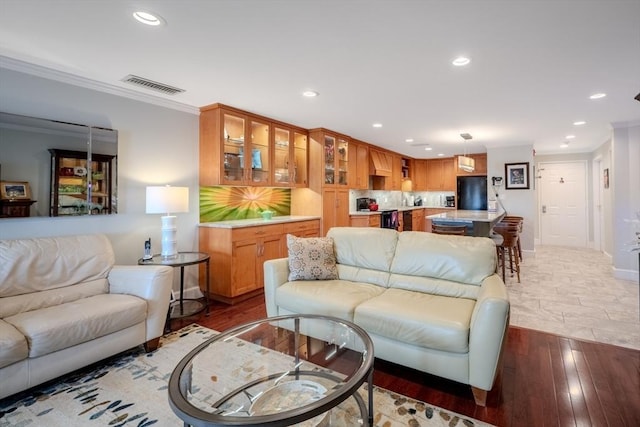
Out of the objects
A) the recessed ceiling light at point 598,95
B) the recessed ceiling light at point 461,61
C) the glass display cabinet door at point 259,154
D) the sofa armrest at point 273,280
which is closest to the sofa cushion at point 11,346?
the sofa armrest at point 273,280

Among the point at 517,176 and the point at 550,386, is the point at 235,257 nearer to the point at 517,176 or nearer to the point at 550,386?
the point at 550,386

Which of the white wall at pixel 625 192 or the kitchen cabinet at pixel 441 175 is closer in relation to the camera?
the white wall at pixel 625 192

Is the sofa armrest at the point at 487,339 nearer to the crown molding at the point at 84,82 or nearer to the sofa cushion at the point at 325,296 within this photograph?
the sofa cushion at the point at 325,296

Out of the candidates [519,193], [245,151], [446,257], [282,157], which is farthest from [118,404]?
[519,193]

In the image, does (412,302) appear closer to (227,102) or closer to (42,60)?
(227,102)

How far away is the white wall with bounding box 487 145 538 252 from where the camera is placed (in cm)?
648

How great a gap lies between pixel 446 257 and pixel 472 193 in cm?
615

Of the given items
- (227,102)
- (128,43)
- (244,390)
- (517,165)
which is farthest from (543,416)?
(517,165)

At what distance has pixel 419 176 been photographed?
364 inches

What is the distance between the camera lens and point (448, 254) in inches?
103

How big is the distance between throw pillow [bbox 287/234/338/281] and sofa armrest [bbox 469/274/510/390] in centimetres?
136

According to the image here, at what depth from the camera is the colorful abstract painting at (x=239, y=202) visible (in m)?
4.14

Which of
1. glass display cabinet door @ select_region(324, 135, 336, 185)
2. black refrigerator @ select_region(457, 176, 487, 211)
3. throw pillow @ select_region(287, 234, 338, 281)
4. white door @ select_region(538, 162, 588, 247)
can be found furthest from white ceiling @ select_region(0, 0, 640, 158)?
white door @ select_region(538, 162, 588, 247)

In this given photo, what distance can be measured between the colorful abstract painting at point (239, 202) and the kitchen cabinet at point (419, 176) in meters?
A: 5.08
